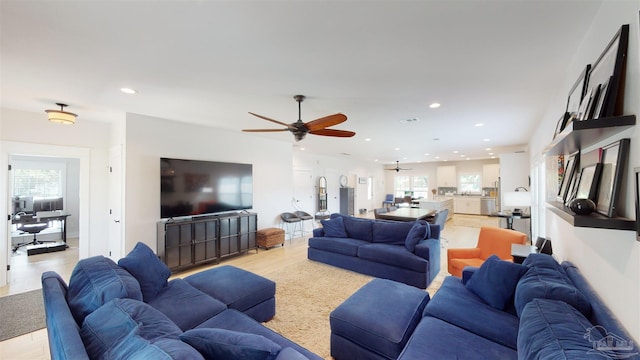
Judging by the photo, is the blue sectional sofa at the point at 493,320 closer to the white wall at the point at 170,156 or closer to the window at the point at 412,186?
the white wall at the point at 170,156

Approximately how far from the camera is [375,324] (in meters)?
1.93

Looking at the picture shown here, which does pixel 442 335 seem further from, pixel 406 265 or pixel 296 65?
pixel 296 65

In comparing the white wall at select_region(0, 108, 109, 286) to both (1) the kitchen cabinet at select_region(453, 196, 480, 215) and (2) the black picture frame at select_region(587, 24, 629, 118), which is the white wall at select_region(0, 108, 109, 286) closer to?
(2) the black picture frame at select_region(587, 24, 629, 118)

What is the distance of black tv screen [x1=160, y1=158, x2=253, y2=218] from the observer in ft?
14.1

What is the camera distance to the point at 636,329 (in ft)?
3.60

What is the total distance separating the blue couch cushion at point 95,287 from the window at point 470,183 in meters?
13.2

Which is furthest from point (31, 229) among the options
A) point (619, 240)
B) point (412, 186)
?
point (412, 186)

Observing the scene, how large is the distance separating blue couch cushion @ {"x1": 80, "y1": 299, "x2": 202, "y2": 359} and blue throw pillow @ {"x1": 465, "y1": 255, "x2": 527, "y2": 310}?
2.22 metres

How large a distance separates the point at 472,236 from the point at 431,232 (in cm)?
377

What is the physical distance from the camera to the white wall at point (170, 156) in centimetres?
399

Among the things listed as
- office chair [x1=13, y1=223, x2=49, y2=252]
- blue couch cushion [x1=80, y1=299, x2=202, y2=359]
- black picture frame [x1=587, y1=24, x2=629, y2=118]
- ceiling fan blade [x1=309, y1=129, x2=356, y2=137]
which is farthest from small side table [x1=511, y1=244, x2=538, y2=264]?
office chair [x1=13, y1=223, x2=49, y2=252]

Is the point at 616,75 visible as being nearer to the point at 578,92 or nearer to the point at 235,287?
the point at 578,92

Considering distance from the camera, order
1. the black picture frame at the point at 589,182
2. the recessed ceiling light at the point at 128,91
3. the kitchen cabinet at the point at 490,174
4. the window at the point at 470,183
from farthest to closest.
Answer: the window at the point at 470,183, the kitchen cabinet at the point at 490,174, the recessed ceiling light at the point at 128,91, the black picture frame at the point at 589,182

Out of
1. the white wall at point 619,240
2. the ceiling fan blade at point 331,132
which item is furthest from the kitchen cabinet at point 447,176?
the white wall at point 619,240
